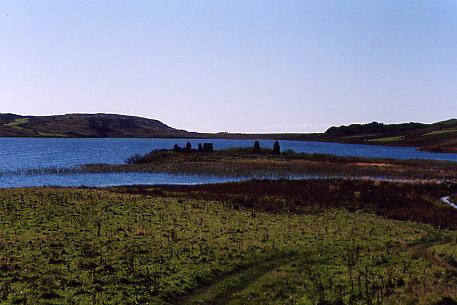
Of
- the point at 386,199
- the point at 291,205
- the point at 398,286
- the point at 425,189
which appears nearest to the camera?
the point at 398,286

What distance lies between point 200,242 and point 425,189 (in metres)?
40.8

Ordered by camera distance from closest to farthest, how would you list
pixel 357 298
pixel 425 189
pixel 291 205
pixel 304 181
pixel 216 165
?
1. pixel 357 298
2. pixel 291 205
3. pixel 425 189
4. pixel 304 181
5. pixel 216 165

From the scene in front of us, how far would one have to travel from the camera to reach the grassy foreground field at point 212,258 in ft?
46.1

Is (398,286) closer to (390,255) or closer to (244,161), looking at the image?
(390,255)

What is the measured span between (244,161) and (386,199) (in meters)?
52.8

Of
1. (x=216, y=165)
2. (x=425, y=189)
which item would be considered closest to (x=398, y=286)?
(x=425, y=189)

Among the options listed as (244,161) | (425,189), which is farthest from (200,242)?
(244,161)

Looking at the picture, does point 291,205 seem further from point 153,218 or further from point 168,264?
point 168,264

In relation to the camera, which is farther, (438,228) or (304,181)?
(304,181)

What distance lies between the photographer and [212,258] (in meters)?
19.1

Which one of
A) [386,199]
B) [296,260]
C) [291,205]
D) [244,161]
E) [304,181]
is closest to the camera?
[296,260]

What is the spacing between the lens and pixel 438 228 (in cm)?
2858

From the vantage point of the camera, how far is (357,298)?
1357cm

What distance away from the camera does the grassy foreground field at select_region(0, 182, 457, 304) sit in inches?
553
